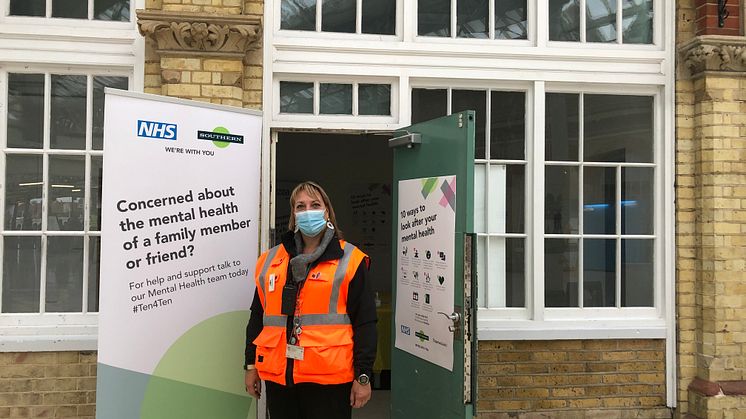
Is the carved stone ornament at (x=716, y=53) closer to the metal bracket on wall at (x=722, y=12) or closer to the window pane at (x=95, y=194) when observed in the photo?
the metal bracket on wall at (x=722, y=12)

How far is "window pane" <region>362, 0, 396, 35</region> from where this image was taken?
491 centimetres

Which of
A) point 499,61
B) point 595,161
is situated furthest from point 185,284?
point 595,161

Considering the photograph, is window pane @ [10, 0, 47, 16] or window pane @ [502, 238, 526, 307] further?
window pane @ [502, 238, 526, 307]

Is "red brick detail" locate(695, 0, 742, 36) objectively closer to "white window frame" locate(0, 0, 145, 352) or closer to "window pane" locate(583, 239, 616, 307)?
"window pane" locate(583, 239, 616, 307)

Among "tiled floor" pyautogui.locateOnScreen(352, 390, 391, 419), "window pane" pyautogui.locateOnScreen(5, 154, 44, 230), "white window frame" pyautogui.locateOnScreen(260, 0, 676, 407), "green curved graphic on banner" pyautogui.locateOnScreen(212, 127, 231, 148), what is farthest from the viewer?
"tiled floor" pyautogui.locateOnScreen(352, 390, 391, 419)

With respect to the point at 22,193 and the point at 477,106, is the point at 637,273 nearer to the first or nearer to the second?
the point at 477,106

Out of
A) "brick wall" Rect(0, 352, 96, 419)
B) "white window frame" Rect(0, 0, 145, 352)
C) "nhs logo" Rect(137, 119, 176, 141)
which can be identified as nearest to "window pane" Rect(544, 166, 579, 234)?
"nhs logo" Rect(137, 119, 176, 141)

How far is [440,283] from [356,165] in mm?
4545

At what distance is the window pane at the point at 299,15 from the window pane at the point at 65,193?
178 cm

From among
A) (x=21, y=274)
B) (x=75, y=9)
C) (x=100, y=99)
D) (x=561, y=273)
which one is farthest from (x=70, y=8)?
(x=561, y=273)

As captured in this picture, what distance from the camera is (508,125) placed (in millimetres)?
5016

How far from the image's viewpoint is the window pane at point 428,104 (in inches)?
194

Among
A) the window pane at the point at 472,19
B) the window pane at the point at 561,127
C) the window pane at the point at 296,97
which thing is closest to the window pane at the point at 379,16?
the window pane at the point at 472,19

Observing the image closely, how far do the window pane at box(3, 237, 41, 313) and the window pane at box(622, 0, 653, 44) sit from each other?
463 cm
